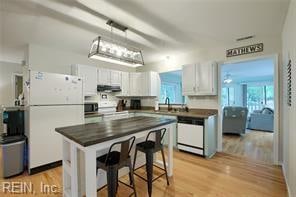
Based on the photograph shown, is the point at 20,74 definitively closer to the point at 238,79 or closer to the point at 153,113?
the point at 153,113

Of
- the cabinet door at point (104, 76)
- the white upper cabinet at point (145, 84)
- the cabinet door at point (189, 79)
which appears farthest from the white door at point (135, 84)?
the cabinet door at point (189, 79)

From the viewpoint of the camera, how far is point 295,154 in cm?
161

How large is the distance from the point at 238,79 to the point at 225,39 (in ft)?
20.4

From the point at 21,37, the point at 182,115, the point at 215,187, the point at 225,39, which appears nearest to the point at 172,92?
the point at 182,115

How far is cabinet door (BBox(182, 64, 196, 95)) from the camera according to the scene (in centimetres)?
388

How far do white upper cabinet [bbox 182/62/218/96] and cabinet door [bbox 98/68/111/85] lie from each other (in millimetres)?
2086

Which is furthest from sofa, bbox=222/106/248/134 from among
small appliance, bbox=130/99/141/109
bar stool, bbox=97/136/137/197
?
bar stool, bbox=97/136/137/197

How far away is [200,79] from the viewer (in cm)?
376

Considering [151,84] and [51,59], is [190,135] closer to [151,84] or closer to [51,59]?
[151,84]

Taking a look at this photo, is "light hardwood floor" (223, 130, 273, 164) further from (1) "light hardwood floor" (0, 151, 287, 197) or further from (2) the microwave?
(2) the microwave

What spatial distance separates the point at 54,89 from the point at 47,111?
42 centimetres

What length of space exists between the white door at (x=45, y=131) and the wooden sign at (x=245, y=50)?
3.58 m

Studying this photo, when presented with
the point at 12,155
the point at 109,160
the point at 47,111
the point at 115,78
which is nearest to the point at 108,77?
the point at 115,78

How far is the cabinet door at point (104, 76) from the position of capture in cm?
423
